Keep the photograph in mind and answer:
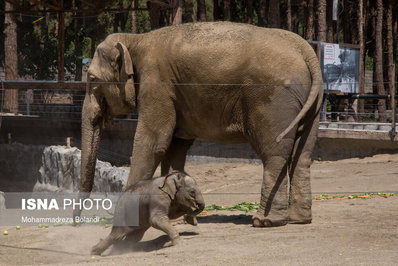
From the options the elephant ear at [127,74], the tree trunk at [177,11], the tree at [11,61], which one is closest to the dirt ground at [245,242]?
the elephant ear at [127,74]

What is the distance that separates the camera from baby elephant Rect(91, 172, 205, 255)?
7.51 metres

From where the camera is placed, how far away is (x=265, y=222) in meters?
8.47

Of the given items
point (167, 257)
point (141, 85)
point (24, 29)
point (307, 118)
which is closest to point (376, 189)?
point (307, 118)

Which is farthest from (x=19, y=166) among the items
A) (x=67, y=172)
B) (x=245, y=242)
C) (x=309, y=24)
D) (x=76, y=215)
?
(x=245, y=242)

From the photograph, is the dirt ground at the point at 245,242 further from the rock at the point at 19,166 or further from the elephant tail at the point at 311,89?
the rock at the point at 19,166

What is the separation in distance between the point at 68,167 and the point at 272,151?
11.1 meters

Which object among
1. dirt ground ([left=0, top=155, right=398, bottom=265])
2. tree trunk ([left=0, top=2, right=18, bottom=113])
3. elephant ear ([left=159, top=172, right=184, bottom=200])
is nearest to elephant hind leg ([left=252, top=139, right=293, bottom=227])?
dirt ground ([left=0, top=155, right=398, bottom=265])

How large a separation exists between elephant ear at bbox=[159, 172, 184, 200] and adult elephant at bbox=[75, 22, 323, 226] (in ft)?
4.52

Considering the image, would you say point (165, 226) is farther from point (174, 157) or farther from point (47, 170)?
point (47, 170)

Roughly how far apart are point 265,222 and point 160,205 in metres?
1.56

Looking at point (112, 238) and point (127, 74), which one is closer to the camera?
point (112, 238)

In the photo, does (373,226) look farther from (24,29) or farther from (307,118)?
(24,29)

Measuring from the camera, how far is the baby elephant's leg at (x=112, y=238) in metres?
7.67

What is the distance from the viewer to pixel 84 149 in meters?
9.45
